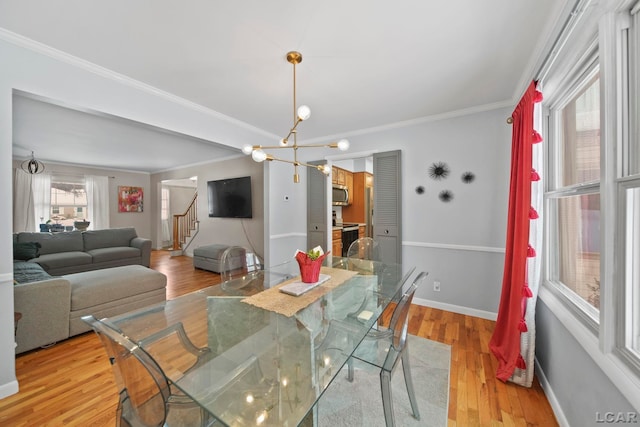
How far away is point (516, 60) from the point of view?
195 centimetres

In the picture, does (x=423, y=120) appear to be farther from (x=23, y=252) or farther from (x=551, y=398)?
(x=23, y=252)

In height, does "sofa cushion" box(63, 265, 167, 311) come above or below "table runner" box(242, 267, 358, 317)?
below

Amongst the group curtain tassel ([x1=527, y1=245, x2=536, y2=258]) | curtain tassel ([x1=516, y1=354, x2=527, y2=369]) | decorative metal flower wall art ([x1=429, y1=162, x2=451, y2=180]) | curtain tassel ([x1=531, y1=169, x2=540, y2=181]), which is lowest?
curtain tassel ([x1=516, y1=354, x2=527, y2=369])

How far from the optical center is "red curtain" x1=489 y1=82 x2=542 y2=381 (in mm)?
1794

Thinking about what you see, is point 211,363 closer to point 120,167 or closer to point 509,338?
point 509,338

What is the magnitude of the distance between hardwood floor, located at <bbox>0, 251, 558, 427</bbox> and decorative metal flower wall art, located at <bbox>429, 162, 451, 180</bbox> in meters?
Result: 1.79

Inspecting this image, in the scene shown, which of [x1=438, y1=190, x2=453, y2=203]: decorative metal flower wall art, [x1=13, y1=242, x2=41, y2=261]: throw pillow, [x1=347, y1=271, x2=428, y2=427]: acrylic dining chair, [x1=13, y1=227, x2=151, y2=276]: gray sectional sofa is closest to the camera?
[x1=347, y1=271, x2=428, y2=427]: acrylic dining chair

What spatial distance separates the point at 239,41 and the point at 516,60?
2164mm

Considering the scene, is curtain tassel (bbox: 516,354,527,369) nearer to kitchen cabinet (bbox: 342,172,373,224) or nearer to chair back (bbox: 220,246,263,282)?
chair back (bbox: 220,246,263,282)

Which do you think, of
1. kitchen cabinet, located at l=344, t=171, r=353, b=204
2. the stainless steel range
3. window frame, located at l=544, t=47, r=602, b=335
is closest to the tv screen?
the stainless steel range

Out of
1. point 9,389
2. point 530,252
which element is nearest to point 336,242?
point 530,252

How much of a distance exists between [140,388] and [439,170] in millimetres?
3301

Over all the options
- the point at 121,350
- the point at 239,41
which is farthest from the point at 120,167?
the point at 121,350

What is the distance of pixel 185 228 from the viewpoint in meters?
7.04
